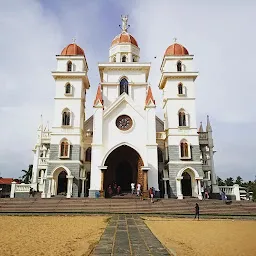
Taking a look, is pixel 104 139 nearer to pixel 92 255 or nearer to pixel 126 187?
pixel 126 187

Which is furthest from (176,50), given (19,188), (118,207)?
(19,188)

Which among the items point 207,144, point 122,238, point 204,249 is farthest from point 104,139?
point 204,249

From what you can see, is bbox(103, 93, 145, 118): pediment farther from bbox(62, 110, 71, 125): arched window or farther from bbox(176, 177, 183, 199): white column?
bbox(176, 177, 183, 199): white column

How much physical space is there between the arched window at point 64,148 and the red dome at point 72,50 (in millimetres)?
10496

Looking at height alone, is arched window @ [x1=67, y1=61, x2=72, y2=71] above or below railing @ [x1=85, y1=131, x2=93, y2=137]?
above

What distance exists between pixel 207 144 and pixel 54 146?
16.5 m

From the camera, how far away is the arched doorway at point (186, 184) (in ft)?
89.6

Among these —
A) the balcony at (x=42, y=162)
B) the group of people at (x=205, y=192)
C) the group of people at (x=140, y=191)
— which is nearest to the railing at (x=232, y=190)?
the group of people at (x=205, y=192)

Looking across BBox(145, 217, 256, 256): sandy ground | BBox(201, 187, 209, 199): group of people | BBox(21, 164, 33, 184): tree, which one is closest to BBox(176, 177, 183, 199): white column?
BBox(201, 187, 209, 199): group of people

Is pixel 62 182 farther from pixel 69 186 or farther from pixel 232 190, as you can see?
pixel 232 190

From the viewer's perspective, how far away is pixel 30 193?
26.4m

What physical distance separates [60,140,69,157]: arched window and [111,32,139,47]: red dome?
46.5 feet

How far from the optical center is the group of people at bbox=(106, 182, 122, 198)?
24953 mm

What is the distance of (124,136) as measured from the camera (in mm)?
26922
